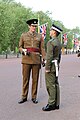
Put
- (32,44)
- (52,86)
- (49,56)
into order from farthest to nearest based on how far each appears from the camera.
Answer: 1. (32,44)
2. (52,86)
3. (49,56)

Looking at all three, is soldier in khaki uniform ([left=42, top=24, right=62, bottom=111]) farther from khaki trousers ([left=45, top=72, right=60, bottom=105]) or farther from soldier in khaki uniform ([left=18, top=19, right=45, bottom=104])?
soldier in khaki uniform ([left=18, top=19, right=45, bottom=104])

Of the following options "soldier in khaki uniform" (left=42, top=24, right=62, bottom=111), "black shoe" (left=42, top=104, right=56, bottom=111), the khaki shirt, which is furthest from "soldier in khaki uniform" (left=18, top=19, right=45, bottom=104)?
"black shoe" (left=42, top=104, right=56, bottom=111)

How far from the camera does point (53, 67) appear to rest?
7.40 meters

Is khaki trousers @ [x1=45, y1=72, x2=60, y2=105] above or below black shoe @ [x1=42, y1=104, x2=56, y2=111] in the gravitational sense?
above

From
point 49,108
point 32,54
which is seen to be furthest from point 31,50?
point 49,108

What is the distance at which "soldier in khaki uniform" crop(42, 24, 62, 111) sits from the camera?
23.8 ft

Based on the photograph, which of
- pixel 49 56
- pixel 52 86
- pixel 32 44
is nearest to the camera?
pixel 49 56

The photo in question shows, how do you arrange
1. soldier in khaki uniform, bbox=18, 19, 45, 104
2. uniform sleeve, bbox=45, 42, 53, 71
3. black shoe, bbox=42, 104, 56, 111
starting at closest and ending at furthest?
uniform sleeve, bbox=45, 42, 53, 71 → black shoe, bbox=42, 104, 56, 111 → soldier in khaki uniform, bbox=18, 19, 45, 104

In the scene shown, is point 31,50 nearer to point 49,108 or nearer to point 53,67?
point 53,67

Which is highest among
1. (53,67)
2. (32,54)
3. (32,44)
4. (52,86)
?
(32,44)

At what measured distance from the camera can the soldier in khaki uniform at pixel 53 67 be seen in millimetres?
7262

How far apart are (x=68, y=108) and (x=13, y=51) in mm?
56701

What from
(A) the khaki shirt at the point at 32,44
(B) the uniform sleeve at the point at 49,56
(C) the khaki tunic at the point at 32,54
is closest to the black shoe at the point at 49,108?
(B) the uniform sleeve at the point at 49,56

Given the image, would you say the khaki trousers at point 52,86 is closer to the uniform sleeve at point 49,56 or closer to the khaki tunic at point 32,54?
the uniform sleeve at point 49,56
